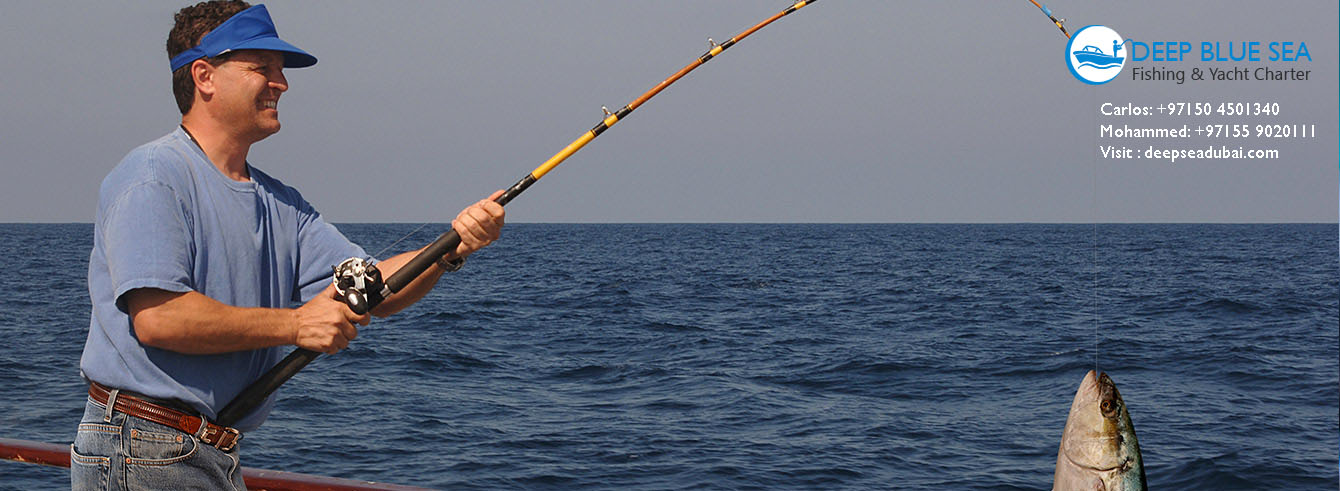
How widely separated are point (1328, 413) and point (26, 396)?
1462 centimetres

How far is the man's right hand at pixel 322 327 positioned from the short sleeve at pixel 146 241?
223 mm

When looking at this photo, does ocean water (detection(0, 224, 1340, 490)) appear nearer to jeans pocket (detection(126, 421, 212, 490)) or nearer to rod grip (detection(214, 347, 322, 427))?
rod grip (detection(214, 347, 322, 427))

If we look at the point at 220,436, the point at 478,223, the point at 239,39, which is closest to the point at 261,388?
the point at 220,436

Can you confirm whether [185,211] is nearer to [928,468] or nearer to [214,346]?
[214,346]

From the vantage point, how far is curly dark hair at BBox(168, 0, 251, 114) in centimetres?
240

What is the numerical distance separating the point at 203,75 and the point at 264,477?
1.42 m

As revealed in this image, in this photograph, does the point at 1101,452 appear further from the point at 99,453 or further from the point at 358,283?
the point at 99,453

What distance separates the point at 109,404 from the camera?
2.26 meters

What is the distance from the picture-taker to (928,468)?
9.76m

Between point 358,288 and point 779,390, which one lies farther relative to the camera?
point 779,390

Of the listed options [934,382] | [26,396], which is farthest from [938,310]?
[26,396]

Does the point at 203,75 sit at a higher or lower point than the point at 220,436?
higher

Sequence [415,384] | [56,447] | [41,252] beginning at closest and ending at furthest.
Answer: [56,447] < [415,384] < [41,252]

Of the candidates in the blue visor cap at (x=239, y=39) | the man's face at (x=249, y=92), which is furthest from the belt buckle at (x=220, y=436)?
the blue visor cap at (x=239, y=39)
